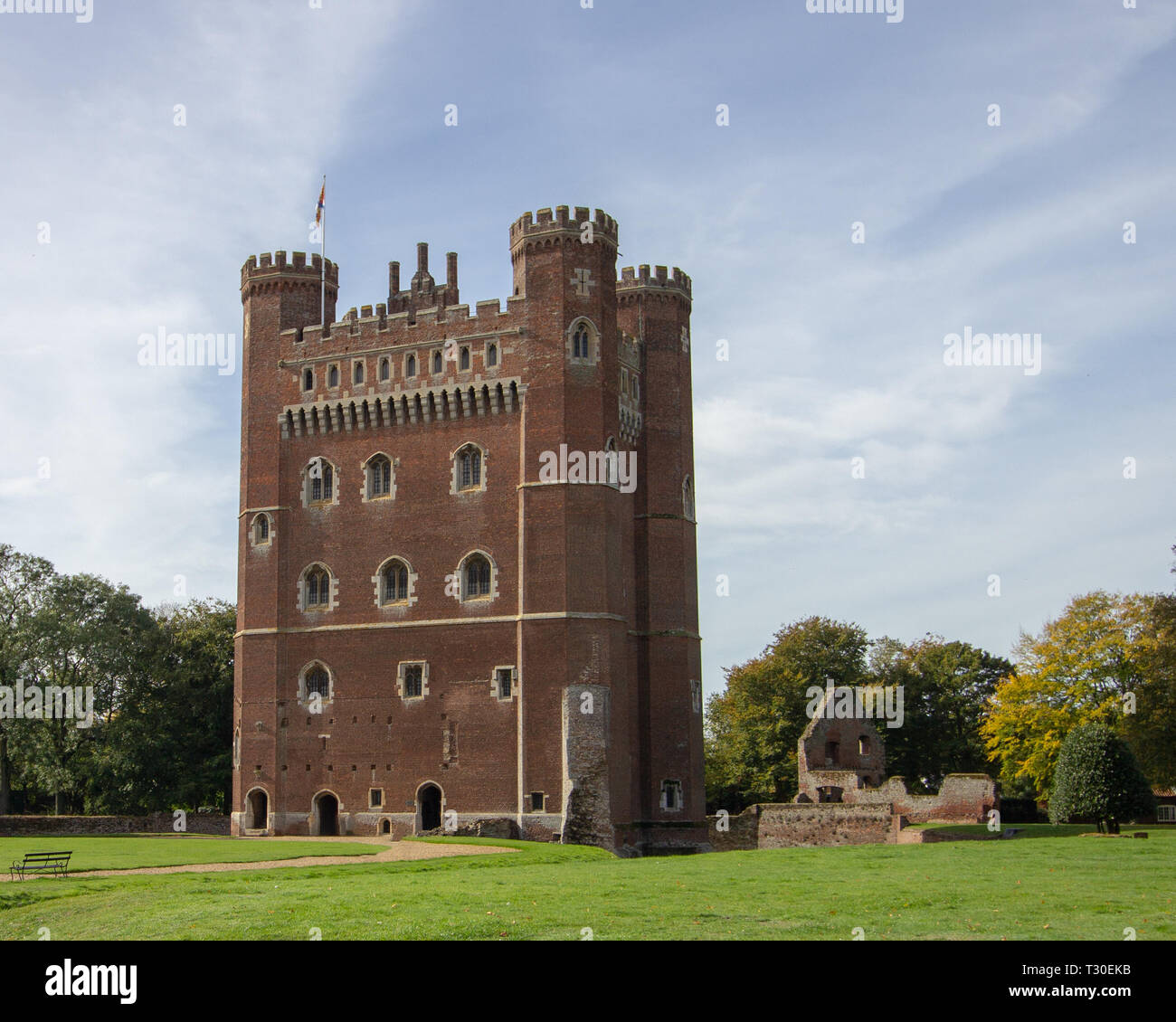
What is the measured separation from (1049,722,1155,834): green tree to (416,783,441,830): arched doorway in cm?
2040

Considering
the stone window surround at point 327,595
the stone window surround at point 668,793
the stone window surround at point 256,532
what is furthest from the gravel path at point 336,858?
the stone window surround at point 256,532

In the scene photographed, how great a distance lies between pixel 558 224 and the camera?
1896 inches

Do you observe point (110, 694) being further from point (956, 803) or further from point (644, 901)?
→ point (644, 901)

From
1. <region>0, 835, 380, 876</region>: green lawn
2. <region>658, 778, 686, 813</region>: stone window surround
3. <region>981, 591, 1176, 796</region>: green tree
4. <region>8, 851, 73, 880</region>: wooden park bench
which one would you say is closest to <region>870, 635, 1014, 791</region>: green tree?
<region>981, 591, 1176, 796</region>: green tree

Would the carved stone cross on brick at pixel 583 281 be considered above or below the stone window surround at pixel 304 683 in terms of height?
above

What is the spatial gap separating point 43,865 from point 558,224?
28063mm

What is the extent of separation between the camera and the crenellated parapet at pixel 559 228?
158ft

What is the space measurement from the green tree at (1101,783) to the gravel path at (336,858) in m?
16.0

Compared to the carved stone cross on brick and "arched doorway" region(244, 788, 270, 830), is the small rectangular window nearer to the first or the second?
"arched doorway" region(244, 788, 270, 830)

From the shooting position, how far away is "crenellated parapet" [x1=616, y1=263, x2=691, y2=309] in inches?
2151

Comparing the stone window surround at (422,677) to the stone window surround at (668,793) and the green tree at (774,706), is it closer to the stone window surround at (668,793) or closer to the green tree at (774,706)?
the stone window surround at (668,793)

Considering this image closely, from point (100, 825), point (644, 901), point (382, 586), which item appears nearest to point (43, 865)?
point (644, 901)
